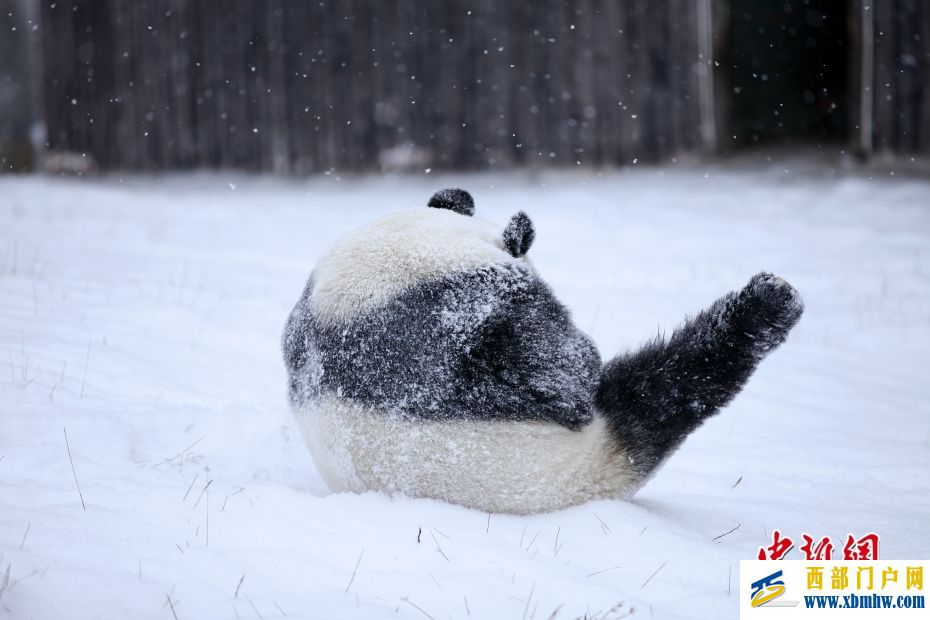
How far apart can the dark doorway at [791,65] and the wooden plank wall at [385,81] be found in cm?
262

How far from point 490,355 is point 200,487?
3.26ft

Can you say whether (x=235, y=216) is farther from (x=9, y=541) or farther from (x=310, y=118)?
(x=9, y=541)

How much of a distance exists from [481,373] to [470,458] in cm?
24

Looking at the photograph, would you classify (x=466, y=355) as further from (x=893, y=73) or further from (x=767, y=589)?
(x=893, y=73)

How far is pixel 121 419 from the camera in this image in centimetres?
277

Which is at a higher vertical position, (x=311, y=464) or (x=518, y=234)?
(x=518, y=234)

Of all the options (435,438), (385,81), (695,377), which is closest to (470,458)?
(435,438)

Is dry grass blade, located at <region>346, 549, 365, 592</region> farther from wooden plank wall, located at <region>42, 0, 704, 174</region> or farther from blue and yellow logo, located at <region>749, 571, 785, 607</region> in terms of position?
wooden plank wall, located at <region>42, 0, 704, 174</region>

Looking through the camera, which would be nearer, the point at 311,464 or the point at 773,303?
the point at 773,303

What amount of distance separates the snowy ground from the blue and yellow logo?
6 centimetres

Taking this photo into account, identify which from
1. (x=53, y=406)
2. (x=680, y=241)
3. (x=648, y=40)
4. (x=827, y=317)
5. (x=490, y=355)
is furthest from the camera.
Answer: (x=648, y=40)

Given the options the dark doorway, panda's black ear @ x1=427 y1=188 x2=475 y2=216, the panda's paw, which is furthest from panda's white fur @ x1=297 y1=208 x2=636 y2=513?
the dark doorway

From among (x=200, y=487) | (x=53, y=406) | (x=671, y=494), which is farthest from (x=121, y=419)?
(x=671, y=494)

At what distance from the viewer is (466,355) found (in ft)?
6.63
